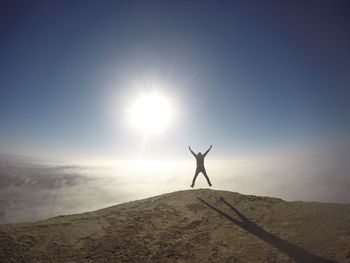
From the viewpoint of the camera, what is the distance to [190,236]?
8.62 meters

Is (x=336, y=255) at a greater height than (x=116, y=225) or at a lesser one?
lesser

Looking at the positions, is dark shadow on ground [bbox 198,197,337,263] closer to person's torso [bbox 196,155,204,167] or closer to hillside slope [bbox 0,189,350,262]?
hillside slope [bbox 0,189,350,262]

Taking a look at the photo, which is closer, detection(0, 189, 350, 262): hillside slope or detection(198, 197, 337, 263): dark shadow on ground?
detection(198, 197, 337, 263): dark shadow on ground

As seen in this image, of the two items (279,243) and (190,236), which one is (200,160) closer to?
(190,236)

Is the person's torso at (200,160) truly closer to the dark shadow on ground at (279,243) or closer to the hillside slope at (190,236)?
the hillside slope at (190,236)

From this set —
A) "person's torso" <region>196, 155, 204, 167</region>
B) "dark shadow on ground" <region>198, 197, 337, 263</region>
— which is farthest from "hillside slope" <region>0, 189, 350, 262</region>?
"person's torso" <region>196, 155, 204, 167</region>

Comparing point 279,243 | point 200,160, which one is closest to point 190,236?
point 279,243

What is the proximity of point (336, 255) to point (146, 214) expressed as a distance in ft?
23.7

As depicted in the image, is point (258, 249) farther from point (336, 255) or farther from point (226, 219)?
point (226, 219)

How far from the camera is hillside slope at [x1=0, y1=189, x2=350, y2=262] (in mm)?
6898

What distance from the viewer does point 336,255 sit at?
20.3 ft

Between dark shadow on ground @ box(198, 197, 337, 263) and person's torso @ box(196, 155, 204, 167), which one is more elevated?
person's torso @ box(196, 155, 204, 167)

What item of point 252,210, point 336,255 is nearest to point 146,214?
point 252,210

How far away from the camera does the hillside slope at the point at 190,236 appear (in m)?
6.90
